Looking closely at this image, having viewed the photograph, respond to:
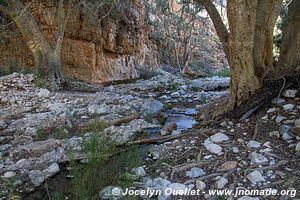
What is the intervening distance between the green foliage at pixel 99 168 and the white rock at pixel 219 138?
79 centimetres

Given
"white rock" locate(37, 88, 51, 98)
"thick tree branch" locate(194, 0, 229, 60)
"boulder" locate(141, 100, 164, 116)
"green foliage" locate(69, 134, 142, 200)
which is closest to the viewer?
"green foliage" locate(69, 134, 142, 200)

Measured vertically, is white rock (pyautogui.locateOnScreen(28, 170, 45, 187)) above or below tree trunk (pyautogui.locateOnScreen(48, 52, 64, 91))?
below

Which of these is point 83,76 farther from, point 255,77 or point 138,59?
point 255,77

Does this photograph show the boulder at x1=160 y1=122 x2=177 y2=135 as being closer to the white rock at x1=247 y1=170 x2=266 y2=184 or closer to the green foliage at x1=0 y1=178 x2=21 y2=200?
the white rock at x1=247 y1=170 x2=266 y2=184

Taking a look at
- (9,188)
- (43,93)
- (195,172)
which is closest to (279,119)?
(195,172)

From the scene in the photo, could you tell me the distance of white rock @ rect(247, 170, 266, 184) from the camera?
2561 millimetres

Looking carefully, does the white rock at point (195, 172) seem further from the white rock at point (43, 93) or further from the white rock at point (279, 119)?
the white rock at point (43, 93)

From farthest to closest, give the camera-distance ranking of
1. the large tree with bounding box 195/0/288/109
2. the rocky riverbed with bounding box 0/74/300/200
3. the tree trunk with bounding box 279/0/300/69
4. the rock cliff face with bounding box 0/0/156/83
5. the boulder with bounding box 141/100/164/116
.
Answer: the rock cliff face with bounding box 0/0/156/83 < the boulder with bounding box 141/100/164/116 < the tree trunk with bounding box 279/0/300/69 < the large tree with bounding box 195/0/288/109 < the rocky riverbed with bounding box 0/74/300/200

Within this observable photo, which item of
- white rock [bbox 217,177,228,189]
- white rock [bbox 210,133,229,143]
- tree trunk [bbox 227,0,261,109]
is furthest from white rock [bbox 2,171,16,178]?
tree trunk [bbox 227,0,261,109]

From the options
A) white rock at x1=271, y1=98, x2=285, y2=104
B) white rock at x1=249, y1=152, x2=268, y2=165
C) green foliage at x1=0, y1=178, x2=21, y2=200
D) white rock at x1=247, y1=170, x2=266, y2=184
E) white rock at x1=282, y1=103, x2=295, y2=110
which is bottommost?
green foliage at x1=0, y1=178, x2=21, y2=200

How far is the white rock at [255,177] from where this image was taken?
2.56 meters

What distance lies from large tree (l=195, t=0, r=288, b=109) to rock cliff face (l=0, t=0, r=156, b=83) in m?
7.98

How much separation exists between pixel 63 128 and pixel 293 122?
9.34 feet

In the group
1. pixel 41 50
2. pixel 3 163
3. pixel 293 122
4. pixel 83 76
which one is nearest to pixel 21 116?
pixel 3 163
